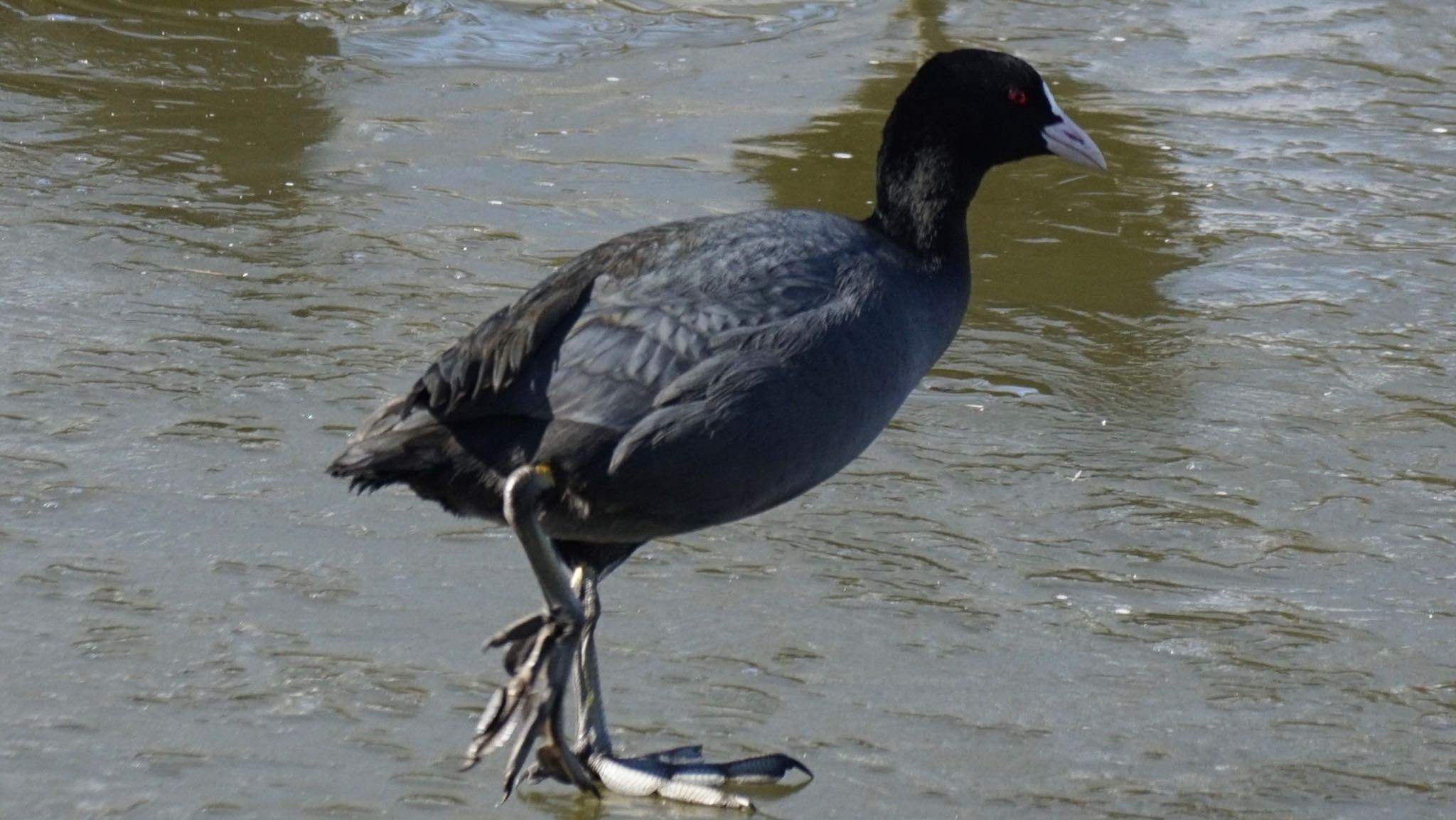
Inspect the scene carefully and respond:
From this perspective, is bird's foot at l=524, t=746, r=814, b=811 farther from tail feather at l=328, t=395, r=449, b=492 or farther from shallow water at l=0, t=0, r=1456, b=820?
tail feather at l=328, t=395, r=449, b=492

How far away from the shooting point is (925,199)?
3.63 m

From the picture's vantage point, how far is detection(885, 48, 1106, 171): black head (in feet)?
12.1

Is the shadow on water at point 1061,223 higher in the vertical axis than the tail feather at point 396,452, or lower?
lower

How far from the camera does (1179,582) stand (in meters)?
3.63

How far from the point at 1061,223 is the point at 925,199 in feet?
7.49

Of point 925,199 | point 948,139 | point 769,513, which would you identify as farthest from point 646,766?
point 948,139

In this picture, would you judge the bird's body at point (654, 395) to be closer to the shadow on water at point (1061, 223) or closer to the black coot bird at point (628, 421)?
the black coot bird at point (628, 421)

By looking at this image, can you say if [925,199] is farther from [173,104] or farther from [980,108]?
[173,104]

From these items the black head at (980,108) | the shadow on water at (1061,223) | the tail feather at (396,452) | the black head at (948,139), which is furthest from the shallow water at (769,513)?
the black head at (980,108)

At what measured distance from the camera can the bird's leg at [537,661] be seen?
2865 mm

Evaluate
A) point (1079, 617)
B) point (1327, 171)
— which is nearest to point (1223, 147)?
point (1327, 171)

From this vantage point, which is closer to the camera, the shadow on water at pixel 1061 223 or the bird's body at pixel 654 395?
the bird's body at pixel 654 395

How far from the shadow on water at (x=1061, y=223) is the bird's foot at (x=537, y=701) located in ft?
6.48

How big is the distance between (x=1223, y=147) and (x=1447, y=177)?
76cm
